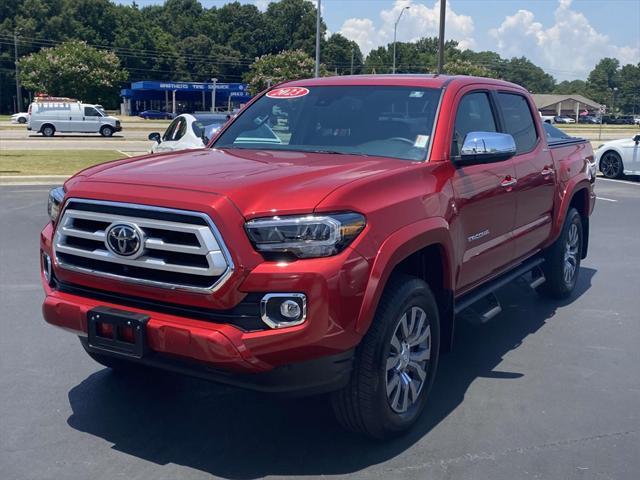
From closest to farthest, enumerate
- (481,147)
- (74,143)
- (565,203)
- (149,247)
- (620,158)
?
(149,247), (481,147), (565,203), (620,158), (74,143)

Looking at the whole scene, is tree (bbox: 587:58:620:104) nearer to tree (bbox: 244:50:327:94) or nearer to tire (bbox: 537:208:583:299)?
tree (bbox: 244:50:327:94)

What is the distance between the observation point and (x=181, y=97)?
90750 mm

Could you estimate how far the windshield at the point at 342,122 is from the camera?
473cm

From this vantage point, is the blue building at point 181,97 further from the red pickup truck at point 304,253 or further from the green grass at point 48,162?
the red pickup truck at point 304,253

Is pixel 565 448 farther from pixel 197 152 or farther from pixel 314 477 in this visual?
pixel 197 152


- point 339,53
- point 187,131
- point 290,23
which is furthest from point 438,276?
point 290,23

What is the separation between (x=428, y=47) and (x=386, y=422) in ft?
513

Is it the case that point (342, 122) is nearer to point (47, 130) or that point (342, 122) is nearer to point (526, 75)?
point (47, 130)

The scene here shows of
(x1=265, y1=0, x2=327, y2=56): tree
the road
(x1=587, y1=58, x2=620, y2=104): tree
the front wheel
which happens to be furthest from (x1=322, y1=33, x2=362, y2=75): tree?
the front wheel

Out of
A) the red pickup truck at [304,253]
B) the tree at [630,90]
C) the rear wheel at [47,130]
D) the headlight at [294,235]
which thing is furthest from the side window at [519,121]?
the tree at [630,90]

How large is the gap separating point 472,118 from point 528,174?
0.81 meters

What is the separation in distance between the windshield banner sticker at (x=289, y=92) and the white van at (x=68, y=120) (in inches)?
1436

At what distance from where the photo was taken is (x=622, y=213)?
42.6 feet

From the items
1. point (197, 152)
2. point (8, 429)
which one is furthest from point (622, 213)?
point (8, 429)
